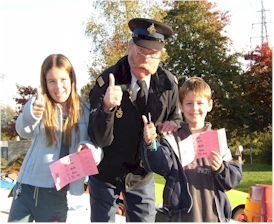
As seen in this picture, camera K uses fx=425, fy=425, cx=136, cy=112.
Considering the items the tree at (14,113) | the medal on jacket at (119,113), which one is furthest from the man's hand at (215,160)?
the tree at (14,113)

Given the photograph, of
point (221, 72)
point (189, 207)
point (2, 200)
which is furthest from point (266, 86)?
point (189, 207)

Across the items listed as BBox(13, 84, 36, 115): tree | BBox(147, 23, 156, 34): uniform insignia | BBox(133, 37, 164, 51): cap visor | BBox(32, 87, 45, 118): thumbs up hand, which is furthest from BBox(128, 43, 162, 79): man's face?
BBox(13, 84, 36, 115): tree

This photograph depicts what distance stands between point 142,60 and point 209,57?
605 inches

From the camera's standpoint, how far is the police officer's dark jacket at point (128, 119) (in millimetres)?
2869

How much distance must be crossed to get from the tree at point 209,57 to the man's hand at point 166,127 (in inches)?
551

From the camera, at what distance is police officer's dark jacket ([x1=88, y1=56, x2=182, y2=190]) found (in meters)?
2.87

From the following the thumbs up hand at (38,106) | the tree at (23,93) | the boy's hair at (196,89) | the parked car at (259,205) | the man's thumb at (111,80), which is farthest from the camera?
the tree at (23,93)

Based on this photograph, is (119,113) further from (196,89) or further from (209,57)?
(209,57)

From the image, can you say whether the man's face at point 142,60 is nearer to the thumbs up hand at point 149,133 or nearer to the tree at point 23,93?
the thumbs up hand at point 149,133

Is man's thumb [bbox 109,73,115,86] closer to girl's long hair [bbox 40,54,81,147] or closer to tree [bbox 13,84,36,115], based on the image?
girl's long hair [bbox 40,54,81,147]

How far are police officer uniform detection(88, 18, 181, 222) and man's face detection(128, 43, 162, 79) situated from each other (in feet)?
0.13

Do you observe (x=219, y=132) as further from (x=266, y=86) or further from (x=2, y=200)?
(x=266, y=86)

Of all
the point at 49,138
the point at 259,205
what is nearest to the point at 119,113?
the point at 49,138

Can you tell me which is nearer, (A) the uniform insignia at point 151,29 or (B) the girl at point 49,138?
(B) the girl at point 49,138
